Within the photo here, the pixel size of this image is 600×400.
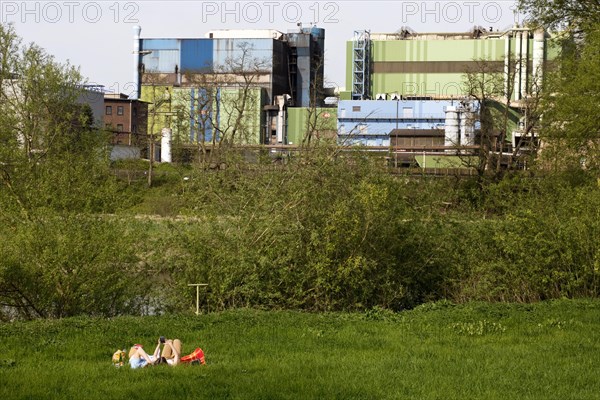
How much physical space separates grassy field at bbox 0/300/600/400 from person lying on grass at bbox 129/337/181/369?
256 millimetres

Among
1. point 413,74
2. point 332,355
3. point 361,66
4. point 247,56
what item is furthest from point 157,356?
point 247,56

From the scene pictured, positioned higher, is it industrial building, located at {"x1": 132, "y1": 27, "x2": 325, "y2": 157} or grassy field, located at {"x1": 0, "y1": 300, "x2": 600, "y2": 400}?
industrial building, located at {"x1": 132, "y1": 27, "x2": 325, "y2": 157}

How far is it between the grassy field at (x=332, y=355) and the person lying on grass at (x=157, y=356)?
0.26 metres

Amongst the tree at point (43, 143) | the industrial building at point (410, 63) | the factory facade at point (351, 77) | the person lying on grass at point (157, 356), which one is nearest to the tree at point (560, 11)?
the tree at point (43, 143)

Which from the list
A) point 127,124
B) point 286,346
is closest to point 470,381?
point 286,346

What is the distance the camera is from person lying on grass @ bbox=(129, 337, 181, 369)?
13.9m

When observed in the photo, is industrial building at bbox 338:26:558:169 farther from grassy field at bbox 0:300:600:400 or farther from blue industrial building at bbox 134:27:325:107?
grassy field at bbox 0:300:600:400

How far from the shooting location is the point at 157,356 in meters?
14.2

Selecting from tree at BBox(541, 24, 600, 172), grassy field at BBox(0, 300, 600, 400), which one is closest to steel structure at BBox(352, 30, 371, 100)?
tree at BBox(541, 24, 600, 172)

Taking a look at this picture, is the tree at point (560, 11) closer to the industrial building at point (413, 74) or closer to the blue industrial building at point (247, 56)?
the industrial building at point (413, 74)

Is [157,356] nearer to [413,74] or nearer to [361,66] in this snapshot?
[361,66]

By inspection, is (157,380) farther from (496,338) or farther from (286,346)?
(496,338)

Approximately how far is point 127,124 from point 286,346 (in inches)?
3587

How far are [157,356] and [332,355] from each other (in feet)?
9.08
